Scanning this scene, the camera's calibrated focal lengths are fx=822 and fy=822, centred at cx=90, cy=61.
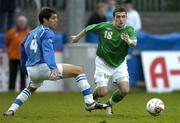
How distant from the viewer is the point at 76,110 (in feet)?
54.6

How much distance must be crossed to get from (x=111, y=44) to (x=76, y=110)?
185 centimetres

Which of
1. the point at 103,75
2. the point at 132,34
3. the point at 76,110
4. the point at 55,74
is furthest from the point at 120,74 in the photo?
the point at 55,74

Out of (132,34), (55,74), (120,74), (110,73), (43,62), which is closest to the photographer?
(55,74)

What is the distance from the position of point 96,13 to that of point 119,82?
30.2ft

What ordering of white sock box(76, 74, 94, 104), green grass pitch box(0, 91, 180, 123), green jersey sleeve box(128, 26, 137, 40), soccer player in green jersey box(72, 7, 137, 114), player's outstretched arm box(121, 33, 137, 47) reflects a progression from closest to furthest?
1. green grass pitch box(0, 91, 180, 123)
2. player's outstretched arm box(121, 33, 137, 47)
3. white sock box(76, 74, 94, 104)
4. green jersey sleeve box(128, 26, 137, 40)
5. soccer player in green jersey box(72, 7, 137, 114)

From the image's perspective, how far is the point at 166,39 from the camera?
24.4 m

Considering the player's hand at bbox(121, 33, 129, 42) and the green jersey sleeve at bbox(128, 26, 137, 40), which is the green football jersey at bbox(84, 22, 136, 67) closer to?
the green jersey sleeve at bbox(128, 26, 137, 40)

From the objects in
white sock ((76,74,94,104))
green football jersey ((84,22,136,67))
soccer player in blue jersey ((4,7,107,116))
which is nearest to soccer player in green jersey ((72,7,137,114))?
green football jersey ((84,22,136,67))

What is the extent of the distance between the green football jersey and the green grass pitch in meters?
1.05

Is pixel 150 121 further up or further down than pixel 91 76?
further up

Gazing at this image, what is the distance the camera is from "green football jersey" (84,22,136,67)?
50.8 feet

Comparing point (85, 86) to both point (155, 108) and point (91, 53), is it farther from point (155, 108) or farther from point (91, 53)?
point (91, 53)

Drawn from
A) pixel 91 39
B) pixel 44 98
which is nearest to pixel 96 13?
pixel 91 39

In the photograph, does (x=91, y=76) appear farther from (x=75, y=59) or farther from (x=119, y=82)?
(x=119, y=82)
